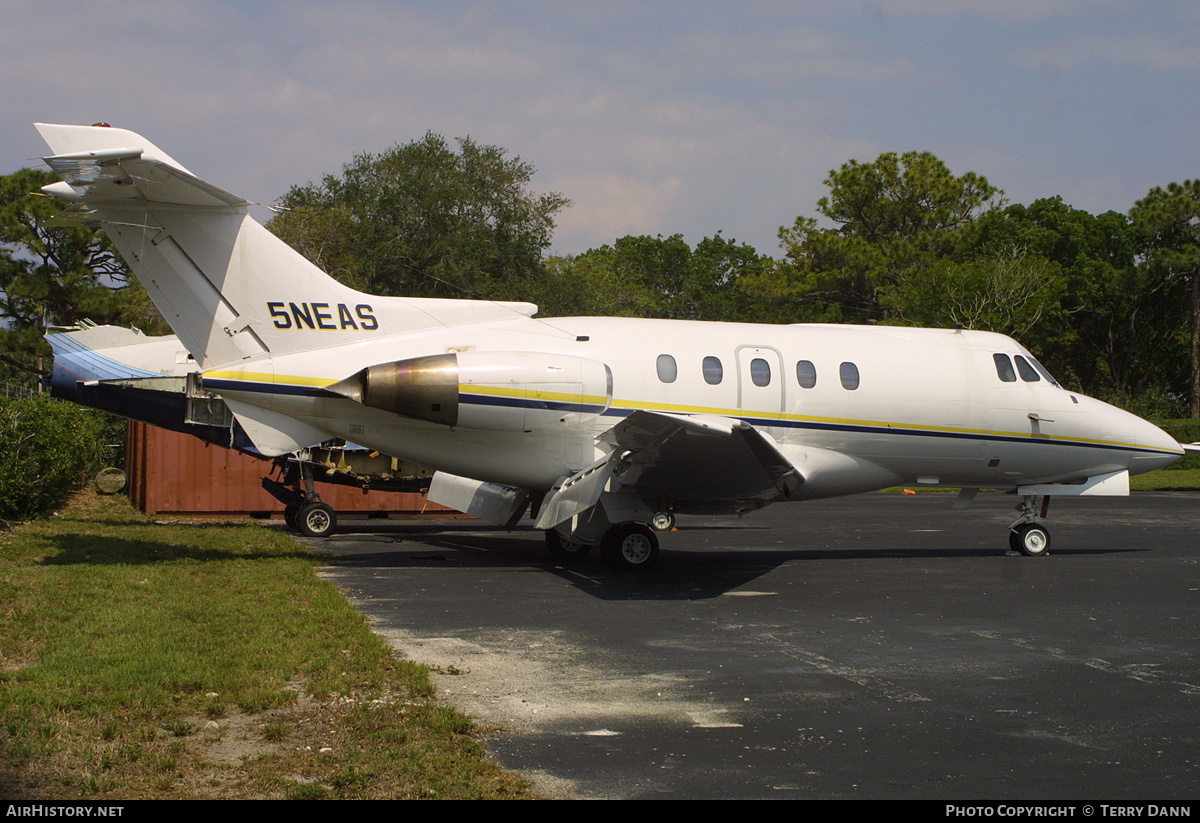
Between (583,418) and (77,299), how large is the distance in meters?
33.5

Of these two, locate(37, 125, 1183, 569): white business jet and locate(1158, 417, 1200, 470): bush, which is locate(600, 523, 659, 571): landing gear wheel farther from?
locate(1158, 417, 1200, 470): bush

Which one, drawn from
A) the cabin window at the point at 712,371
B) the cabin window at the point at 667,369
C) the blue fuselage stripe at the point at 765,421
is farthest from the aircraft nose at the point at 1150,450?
the cabin window at the point at 667,369

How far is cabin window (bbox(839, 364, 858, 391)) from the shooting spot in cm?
1461

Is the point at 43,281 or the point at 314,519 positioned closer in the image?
the point at 314,519

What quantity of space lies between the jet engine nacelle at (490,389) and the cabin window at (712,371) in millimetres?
1467

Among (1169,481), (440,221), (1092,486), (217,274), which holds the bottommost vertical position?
(1169,481)

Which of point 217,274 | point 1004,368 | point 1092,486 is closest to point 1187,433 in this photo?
point 1092,486

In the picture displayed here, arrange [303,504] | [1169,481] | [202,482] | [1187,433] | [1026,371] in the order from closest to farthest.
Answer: [1026,371] < [303,504] < [202,482] < [1169,481] < [1187,433]

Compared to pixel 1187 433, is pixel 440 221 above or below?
above

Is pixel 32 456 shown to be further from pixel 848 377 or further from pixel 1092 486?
pixel 1092 486

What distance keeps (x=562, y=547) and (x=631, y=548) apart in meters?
1.88

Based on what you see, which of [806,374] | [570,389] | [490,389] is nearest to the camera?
[490,389]

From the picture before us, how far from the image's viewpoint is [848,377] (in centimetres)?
1466

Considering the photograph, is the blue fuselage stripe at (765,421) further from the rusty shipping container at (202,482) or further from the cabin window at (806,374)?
the rusty shipping container at (202,482)
